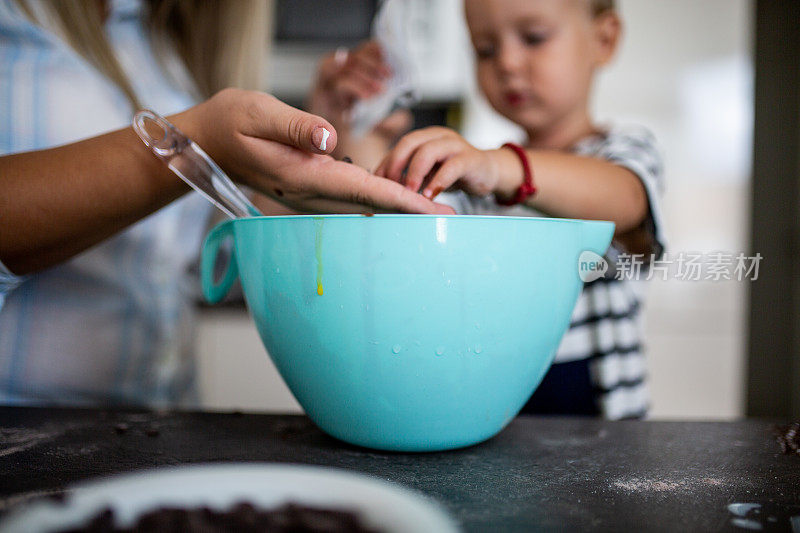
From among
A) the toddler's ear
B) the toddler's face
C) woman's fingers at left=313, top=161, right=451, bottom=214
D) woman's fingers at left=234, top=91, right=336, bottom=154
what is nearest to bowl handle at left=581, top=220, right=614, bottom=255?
woman's fingers at left=313, top=161, right=451, bottom=214

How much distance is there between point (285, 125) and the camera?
1.50ft

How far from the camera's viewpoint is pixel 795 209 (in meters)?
2.11

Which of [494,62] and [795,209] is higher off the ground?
[494,62]

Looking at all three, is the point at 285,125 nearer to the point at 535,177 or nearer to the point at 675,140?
the point at 535,177

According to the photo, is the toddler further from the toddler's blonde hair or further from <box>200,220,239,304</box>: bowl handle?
<box>200,220,239,304</box>: bowl handle

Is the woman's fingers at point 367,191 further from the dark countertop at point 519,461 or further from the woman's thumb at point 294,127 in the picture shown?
the dark countertop at point 519,461

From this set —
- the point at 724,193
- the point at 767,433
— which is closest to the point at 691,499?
the point at 767,433

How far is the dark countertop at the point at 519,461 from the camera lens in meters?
0.36

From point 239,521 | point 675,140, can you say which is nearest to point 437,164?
point 239,521

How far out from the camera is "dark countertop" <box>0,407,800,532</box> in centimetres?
36

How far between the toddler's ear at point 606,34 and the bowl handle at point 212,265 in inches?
28.6

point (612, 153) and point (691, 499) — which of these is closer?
point (691, 499)

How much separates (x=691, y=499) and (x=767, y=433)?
0.80ft

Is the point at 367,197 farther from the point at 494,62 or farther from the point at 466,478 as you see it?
the point at 494,62
